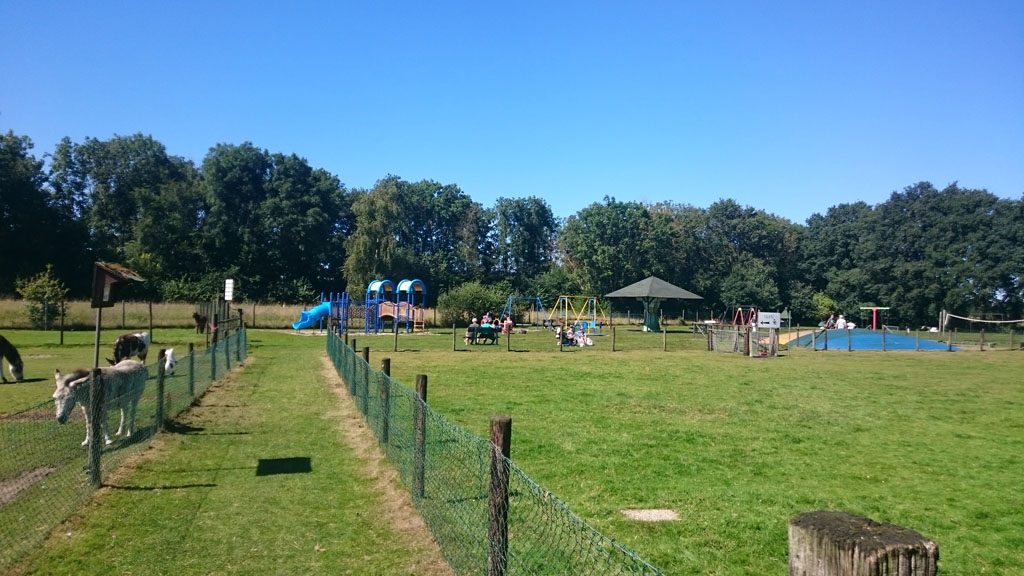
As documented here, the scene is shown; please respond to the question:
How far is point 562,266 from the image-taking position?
261 feet

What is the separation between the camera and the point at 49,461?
7695mm

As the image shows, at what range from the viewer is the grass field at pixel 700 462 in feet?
18.5

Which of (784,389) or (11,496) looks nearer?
(11,496)

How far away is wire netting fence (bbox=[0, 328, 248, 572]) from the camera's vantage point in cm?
582

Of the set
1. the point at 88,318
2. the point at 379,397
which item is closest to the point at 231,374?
the point at 379,397

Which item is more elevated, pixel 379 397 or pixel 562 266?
pixel 562 266

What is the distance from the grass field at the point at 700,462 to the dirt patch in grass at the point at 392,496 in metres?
0.33

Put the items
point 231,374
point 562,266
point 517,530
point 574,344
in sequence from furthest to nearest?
point 562,266 → point 574,344 → point 231,374 → point 517,530

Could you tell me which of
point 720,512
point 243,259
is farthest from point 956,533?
point 243,259

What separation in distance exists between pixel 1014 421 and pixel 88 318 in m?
39.7

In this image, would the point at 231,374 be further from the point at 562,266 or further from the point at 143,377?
the point at 562,266

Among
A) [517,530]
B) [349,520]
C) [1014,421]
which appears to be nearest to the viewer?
[517,530]

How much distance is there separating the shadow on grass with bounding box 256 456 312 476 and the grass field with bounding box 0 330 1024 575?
0.25m

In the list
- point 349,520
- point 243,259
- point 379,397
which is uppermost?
point 243,259
